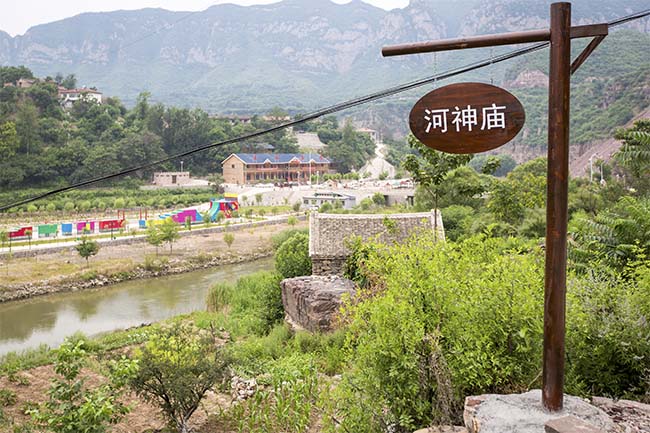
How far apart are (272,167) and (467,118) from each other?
60777mm

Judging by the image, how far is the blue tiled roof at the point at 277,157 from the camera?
61559 mm

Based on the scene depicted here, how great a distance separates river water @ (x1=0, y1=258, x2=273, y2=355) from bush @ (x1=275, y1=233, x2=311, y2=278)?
5.43m

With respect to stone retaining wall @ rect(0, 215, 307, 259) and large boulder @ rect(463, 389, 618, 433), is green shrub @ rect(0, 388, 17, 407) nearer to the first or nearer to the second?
large boulder @ rect(463, 389, 618, 433)

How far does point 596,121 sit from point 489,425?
46.7 meters

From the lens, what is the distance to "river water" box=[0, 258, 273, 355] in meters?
17.1

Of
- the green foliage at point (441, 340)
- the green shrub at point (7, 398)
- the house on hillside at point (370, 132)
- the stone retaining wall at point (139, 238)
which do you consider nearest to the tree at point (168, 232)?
the stone retaining wall at point (139, 238)

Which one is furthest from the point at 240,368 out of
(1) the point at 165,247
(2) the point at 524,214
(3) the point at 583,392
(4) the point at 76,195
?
(4) the point at 76,195

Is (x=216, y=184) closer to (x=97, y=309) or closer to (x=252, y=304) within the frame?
(x=97, y=309)

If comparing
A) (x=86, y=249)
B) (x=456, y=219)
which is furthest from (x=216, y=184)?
(x=456, y=219)

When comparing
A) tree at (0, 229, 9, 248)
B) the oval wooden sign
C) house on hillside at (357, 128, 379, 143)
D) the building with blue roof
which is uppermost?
house on hillside at (357, 128, 379, 143)

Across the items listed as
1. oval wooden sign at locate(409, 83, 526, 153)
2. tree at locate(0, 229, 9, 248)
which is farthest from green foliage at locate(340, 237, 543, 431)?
tree at locate(0, 229, 9, 248)

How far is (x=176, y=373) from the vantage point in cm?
688

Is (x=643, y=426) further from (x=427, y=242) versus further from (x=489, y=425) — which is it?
(x=427, y=242)

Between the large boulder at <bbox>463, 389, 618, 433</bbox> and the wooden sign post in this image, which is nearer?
the wooden sign post
